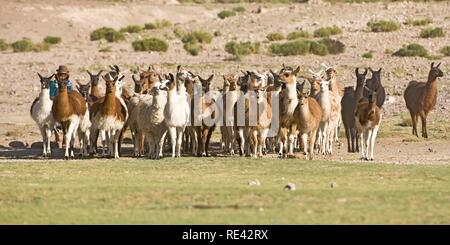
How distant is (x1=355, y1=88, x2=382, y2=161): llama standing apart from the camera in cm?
2470

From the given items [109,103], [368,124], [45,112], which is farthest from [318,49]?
[109,103]

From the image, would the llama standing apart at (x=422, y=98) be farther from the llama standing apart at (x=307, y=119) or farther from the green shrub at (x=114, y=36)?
the green shrub at (x=114, y=36)

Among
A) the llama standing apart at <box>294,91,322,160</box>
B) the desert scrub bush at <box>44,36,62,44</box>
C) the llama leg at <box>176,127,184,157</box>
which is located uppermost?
the desert scrub bush at <box>44,36,62,44</box>

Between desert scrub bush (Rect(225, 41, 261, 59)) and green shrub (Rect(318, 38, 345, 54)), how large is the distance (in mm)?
2937

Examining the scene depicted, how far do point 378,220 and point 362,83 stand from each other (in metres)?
13.9

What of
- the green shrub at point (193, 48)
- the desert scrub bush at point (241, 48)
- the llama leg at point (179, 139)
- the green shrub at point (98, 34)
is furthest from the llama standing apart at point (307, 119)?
the green shrub at point (98, 34)

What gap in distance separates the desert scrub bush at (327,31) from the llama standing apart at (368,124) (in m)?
31.0

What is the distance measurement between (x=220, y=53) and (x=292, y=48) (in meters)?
3.75

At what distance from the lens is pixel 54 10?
7400 cm

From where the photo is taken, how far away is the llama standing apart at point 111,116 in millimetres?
25234

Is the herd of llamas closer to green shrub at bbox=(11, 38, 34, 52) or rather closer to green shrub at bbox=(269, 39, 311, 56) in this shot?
green shrub at bbox=(269, 39, 311, 56)

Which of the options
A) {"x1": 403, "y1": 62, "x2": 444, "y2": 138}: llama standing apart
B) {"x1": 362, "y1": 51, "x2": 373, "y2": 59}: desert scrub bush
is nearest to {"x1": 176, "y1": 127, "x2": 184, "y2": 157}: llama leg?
{"x1": 403, "y1": 62, "x2": 444, "y2": 138}: llama standing apart

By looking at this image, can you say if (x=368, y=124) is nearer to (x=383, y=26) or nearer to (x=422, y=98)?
(x=422, y=98)
